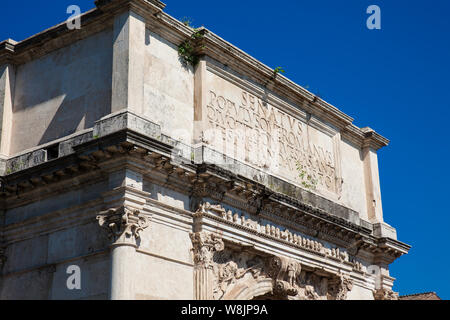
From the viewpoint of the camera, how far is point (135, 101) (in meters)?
14.4

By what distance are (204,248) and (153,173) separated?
6.14 feet

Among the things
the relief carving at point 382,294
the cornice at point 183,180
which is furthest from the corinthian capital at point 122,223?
the relief carving at point 382,294

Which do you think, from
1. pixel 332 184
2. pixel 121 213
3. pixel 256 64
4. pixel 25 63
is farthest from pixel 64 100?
pixel 332 184

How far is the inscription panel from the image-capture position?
1659cm

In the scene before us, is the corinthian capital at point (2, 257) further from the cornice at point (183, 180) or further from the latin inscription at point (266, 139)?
the latin inscription at point (266, 139)

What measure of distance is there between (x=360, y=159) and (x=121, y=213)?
1028 centimetres

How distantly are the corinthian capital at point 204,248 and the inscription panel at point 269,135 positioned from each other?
2177 millimetres

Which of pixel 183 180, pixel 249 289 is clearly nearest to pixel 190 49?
pixel 183 180

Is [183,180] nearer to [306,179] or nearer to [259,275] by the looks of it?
[259,275]

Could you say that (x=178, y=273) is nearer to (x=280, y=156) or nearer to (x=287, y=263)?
(x=287, y=263)

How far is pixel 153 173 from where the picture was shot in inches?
560

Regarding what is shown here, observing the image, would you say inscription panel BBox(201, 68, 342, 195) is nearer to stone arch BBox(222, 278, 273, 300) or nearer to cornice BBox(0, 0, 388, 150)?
cornice BBox(0, 0, 388, 150)

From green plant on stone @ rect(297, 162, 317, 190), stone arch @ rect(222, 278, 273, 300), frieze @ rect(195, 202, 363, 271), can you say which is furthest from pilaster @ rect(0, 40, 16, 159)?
green plant on stone @ rect(297, 162, 317, 190)

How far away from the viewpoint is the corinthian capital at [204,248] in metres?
14.8
